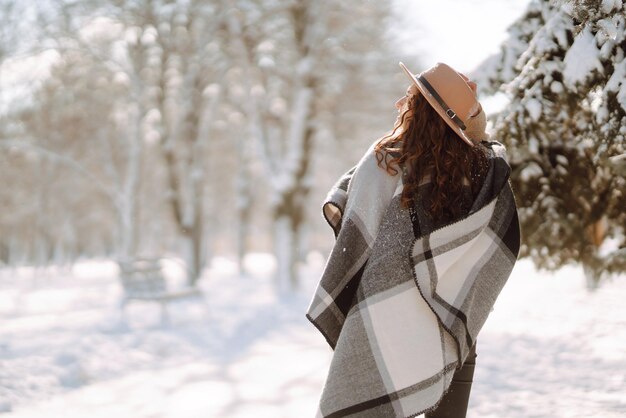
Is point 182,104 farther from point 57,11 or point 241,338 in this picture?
point 241,338

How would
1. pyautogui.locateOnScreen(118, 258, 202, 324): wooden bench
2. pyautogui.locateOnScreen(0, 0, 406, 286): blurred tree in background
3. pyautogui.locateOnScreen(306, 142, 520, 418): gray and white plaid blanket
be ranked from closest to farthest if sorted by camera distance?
pyautogui.locateOnScreen(306, 142, 520, 418): gray and white plaid blanket, pyautogui.locateOnScreen(118, 258, 202, 324): wooden bench, pyautogui.locateOnScreen(0, 0, 406, 286): blurred tree in background

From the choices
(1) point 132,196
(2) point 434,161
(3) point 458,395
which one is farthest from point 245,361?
(1) point 132,196

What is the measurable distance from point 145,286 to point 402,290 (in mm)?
8388

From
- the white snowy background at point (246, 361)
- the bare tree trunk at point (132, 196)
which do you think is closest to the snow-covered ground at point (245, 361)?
the white snowy background at point (246, 361)

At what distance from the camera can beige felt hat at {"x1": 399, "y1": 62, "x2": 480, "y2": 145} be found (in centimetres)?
238

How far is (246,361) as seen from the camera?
24.9 ft

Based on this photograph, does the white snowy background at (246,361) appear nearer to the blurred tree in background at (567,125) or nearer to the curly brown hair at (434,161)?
the blurred tree in background at (567,125)

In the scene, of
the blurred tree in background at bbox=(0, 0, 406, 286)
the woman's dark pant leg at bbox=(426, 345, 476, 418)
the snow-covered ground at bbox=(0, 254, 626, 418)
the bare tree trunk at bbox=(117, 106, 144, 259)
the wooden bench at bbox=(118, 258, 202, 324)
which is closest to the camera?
the woman's dark pant leg at bbox=(426, 345, 476, 418)

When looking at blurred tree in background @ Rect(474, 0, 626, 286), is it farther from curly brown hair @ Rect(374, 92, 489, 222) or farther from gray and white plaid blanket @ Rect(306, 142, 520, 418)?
gray and white plaid blanket @ Rect(306, 142, 520, 418)

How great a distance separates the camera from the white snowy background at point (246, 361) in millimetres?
5312

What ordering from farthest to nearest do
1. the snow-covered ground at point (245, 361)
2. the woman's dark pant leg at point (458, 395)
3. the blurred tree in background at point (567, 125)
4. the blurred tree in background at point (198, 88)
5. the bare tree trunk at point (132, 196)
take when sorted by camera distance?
the bare tree trunk at point (132, 196)
the blurred tree in background at point (198, 88)
the snow-covered ground at point (245, 361)
the blurred tree in background at point (567, 125)
the woman's dark pant leg at point (458, 395)

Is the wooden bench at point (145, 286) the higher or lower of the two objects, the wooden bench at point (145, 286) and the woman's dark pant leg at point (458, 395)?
the higher

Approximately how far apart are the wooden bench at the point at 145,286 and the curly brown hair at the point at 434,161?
7.86 m

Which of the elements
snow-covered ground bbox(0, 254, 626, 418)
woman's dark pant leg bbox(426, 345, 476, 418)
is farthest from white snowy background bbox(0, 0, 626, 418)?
woman's dark pant leg bbox(426, 345, 476, 418)
